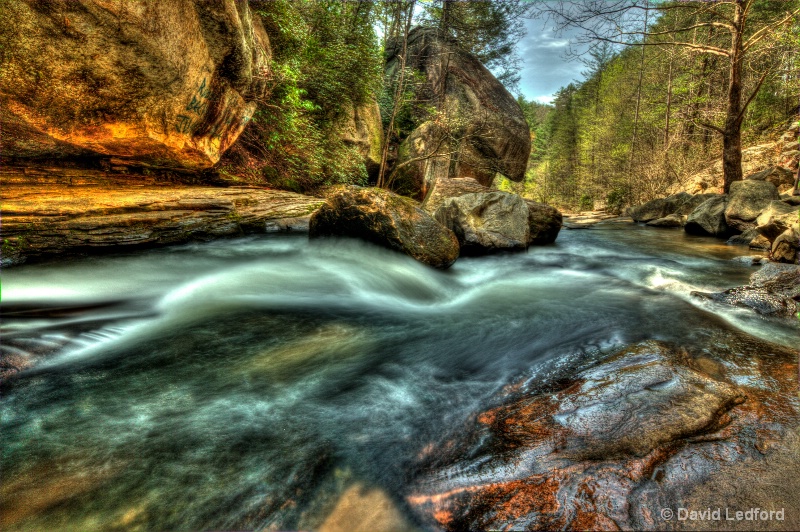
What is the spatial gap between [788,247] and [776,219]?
5.14 ft

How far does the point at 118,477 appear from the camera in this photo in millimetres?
1521

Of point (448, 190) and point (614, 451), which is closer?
point (614, 451)

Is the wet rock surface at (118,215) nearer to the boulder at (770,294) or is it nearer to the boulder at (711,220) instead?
the boulder at (770,294)

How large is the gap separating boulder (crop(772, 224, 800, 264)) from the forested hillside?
13.2 feet

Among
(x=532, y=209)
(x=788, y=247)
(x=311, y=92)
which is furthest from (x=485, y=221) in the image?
(x=311, y=92)

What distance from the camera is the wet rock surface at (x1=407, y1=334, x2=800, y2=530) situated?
4.20ft

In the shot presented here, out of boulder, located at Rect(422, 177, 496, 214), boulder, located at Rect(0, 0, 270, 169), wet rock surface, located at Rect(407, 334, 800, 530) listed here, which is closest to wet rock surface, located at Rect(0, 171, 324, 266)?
boulder, located at Rect(0, 0, 270, 169)

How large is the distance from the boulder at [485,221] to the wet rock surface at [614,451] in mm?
4892

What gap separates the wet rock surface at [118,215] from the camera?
4270 millimetres

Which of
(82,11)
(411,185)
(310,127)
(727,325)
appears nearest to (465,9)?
(411,185)

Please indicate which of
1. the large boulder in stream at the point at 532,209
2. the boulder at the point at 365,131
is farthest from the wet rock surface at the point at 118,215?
the boulder at the point at 365,131

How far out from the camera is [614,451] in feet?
4.97

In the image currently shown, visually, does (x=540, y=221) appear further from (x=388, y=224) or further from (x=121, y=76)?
(x=121, y=76)

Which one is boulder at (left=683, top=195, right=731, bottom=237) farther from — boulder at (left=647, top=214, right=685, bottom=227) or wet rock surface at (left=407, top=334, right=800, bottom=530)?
wet rock surface at (left=407, top=334, right=800, bottom=530)
